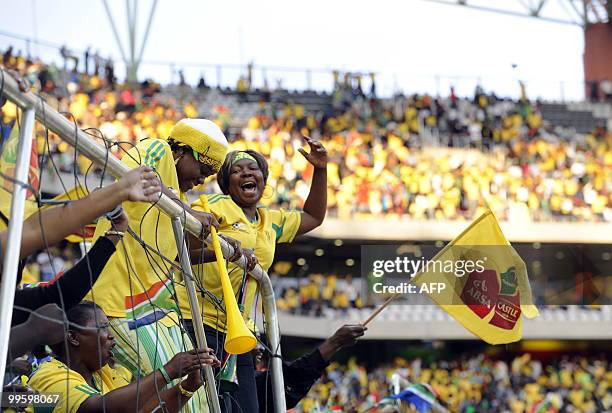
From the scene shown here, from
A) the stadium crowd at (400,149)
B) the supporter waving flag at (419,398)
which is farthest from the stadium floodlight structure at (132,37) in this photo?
the supporter waving flag at (419,398)

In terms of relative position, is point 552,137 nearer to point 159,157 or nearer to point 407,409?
point 407,409

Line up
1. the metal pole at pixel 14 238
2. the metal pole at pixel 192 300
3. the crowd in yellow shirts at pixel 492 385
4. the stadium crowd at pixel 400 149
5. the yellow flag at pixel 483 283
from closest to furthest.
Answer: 1. the metal pole at pixel 14 238
2. the metal pole at pixel 192 300
3. the yellow flag at pixel 483 283
4. the crowd in yellow shirts at pixel 492 385
5. the stadium crowd at pixel 400 149

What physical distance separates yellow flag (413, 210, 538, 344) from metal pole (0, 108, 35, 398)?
294 cm

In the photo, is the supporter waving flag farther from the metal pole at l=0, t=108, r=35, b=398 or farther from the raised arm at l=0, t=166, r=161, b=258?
the metal pole at l=0, t=108, r=35, b=398

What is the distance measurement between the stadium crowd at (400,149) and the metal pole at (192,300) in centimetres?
1590

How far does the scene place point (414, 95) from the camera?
26578 mm

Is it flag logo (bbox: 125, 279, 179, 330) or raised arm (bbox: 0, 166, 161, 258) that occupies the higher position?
raised arm (bbox: 0, 166, 161, 258)

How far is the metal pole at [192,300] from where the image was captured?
3.43 meters

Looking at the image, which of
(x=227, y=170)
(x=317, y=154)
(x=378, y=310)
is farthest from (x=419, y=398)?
(x=227, y=170)

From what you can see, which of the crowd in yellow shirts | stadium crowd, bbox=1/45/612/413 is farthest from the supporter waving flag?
the crowd in yellow shirts

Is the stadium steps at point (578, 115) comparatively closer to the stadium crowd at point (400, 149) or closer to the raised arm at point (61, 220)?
the stadium crowd at point (400, 149)

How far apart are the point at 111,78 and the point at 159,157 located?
20.1 meters

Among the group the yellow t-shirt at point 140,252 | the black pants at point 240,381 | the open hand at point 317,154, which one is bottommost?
the black pants at point 240,381

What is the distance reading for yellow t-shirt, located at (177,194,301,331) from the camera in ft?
13.9
